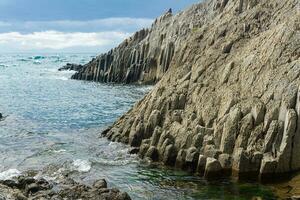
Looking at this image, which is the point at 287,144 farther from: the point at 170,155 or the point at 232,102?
the point at 170,155

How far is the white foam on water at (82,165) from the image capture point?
36.3m

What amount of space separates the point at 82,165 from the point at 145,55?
76.7 metres

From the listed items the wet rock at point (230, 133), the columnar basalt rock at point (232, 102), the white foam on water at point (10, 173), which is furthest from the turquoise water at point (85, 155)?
the wet rock at point (230, 133)

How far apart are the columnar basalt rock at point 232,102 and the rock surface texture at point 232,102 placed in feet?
0.22

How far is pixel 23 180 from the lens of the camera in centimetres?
3016

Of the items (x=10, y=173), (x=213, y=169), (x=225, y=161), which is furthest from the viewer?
(x=10, y=173)

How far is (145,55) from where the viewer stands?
11244 centimetres

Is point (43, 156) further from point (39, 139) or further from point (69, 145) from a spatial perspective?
point (39, 139)

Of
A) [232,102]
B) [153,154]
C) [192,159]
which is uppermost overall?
[232,102]

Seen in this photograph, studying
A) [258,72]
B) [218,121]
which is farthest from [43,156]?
[258,72]

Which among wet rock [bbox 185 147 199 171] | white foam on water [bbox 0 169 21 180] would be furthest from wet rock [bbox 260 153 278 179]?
white foam on water [bbox 0 169 21 180]

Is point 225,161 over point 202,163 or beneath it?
over

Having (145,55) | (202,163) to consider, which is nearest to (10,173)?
(202,163)

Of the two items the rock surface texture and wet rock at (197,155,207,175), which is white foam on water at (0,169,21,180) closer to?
the rock surface texture
